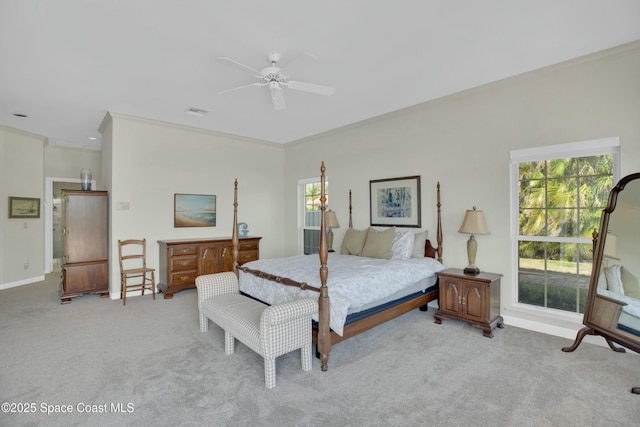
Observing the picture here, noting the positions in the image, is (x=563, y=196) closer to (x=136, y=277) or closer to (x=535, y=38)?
(x=535, y=38)

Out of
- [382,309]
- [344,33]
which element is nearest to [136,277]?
[382,309]

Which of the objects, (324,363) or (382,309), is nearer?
(324,363)

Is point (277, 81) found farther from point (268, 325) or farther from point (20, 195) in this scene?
point (20, 195)

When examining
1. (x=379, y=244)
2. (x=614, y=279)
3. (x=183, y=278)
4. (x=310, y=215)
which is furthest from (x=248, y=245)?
(x=614, y=279)

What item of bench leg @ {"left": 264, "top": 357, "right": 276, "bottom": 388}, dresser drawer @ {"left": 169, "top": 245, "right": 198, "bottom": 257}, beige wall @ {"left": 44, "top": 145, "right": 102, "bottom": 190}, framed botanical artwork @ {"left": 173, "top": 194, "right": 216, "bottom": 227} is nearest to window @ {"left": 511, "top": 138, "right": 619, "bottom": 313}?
bench leg @ {"left": 264, "top": 357, "right": 276, "bottom": 388}

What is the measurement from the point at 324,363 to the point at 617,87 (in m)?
3.86

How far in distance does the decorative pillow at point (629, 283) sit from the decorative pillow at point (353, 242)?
281 cm

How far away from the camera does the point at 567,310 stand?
3373 mm

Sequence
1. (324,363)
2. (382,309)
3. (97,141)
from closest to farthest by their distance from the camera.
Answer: (324,363) → (382,309) → (97,141)

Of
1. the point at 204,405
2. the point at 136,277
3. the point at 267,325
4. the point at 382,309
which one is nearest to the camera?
the point at 204,405

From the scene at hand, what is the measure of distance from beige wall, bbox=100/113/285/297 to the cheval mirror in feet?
17.9

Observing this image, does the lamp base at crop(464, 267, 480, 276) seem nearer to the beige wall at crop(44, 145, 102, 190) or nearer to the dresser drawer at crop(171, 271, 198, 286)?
the dresser drawer at crop(171, 271, 198, 286)

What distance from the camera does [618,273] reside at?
8.26ft

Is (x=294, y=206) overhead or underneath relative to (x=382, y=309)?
overhead
